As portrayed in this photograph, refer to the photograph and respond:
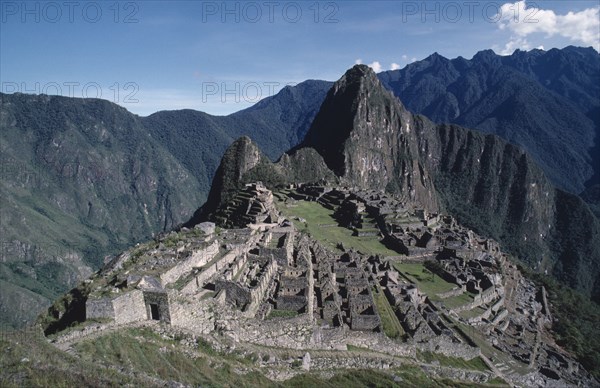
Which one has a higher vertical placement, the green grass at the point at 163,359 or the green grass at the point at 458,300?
the green grass at the point at 163,359

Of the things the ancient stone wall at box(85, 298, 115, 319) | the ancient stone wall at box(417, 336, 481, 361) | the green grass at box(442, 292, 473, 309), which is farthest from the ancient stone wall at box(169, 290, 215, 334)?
the green grass at box(442, 292, 473, 309)

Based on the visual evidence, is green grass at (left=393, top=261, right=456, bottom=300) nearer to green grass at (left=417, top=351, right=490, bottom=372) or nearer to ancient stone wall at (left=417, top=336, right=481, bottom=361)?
ancient stone wall at (left=417, top=336, right=481, bottom=361)

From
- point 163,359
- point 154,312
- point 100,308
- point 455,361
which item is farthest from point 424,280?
point 100,308

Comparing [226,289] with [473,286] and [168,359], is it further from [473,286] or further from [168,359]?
[473,286]

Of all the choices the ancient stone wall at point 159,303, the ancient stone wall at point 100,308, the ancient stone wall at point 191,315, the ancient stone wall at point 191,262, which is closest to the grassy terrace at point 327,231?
the ancient stone wall at point 191,262

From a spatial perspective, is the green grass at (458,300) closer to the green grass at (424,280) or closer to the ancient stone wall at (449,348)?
the green grass at (424,280)

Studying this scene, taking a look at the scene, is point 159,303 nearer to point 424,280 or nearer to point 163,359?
point 163,359

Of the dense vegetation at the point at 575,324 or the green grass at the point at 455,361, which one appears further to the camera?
the dense vegetation at the point at 575,324
